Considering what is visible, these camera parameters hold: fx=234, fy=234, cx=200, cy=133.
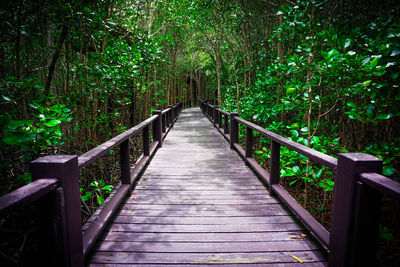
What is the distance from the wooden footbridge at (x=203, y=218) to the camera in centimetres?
162

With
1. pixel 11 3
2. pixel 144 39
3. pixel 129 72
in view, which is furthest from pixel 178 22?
pixel 11 3

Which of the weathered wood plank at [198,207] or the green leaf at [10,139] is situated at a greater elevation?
the green leaf at [10,139]

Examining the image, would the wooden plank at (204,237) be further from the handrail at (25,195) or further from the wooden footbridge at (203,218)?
the handrail at (25,195)

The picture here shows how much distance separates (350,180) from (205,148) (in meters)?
5.59

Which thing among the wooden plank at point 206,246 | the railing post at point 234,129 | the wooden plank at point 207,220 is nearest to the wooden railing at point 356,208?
the wooden plank at point 206,246

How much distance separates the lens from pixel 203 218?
118 inches

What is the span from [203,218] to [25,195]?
2.12 meters

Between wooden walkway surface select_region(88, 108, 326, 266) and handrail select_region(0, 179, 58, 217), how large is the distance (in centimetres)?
107

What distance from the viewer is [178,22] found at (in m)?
12.2

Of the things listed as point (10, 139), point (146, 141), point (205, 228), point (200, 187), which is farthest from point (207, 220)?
point (146, 141)

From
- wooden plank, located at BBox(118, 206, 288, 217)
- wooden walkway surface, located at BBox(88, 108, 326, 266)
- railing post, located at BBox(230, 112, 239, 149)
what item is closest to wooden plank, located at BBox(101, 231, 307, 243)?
wooden walkway surface, located at BBox(88, 108, 326, 266)

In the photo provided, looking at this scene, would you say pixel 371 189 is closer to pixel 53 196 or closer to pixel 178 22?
pixel 53 196

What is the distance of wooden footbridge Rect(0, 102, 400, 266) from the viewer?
1.62 m

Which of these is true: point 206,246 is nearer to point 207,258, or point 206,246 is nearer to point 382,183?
point 207,258
